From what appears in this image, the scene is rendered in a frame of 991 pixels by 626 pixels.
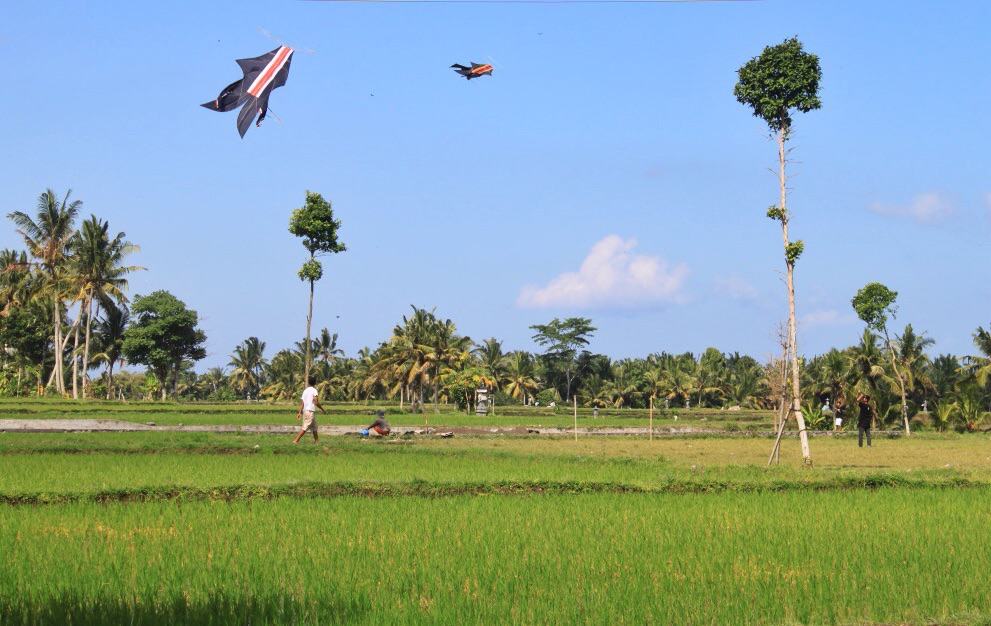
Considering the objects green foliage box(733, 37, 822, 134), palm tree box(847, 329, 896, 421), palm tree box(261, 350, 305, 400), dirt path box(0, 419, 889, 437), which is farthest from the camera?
palm tree box(261, 350, 305, 400)

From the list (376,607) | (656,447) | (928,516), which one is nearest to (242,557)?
(376,607)

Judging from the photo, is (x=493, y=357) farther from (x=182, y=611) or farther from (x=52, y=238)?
(x=182, y=611)

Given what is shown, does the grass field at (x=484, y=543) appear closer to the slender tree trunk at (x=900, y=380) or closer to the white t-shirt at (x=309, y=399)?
the white t-shirt at (x=309, y=399)

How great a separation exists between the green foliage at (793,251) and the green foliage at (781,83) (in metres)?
2.44

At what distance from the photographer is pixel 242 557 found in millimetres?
8562

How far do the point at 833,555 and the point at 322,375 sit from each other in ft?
240

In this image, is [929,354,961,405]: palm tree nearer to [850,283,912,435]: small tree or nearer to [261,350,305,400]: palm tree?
[850,283,912,435]: small tree

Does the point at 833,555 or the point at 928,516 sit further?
the point at 928,516

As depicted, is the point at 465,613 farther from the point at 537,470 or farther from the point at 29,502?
the point at 537,470

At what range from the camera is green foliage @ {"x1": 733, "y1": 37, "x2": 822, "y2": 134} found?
1988 cm

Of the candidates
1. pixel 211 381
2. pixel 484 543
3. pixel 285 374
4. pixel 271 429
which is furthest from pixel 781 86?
pixel 211 381

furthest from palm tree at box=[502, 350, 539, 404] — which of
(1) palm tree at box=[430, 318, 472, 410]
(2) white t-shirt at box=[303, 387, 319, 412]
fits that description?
→ (2) white t-shirt at box=[303, 387, 319, 412]

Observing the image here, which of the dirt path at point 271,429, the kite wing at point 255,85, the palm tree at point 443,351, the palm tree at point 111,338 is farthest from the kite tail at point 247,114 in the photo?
the palm tree at point 111,338

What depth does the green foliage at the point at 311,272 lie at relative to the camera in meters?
47.2
